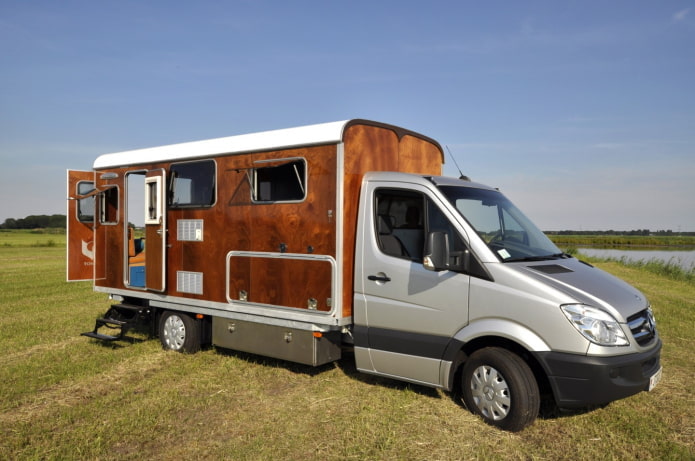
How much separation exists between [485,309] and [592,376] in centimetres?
107

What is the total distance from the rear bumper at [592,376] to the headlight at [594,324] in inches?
6.1

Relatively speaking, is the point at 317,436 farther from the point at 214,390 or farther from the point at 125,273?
the point at 125,273

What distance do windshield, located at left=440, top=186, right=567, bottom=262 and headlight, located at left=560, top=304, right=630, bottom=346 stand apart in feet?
2.71

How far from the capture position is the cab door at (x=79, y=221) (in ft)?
30.8

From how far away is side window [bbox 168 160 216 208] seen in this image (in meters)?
7.59

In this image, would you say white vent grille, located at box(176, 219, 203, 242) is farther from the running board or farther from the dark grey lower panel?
the running board

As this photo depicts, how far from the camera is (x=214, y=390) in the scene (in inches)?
252

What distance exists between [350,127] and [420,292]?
2042 millimetres

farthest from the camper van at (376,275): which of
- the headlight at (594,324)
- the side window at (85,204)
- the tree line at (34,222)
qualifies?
the tree line at (34,222)

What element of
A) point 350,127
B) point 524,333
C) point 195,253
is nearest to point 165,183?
point 195,253

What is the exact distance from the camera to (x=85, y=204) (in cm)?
941

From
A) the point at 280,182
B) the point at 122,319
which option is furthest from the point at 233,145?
the point at 122,319

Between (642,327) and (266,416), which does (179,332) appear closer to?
(266,416)

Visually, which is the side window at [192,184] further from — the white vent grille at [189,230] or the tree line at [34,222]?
the tree line at [34,222]
